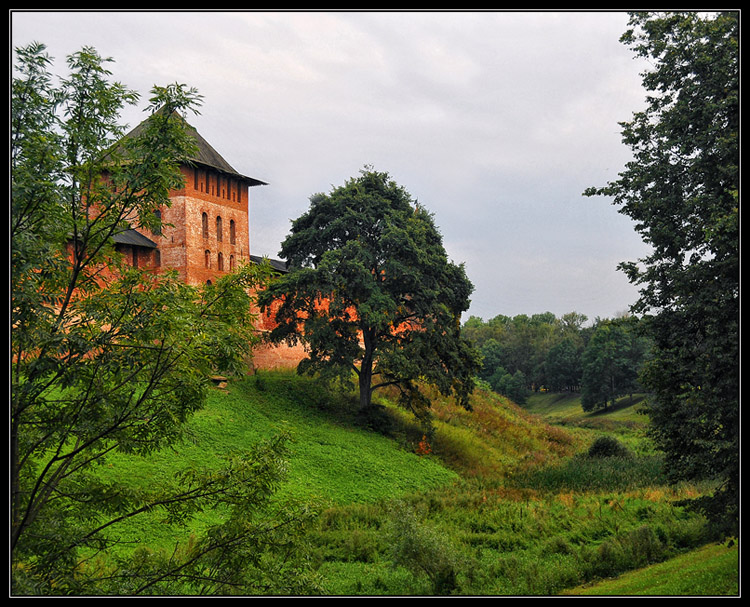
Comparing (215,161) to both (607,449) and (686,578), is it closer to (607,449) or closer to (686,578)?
(607,449)

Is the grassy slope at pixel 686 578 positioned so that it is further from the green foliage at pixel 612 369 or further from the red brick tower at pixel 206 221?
the green foliage at pixel 612 369

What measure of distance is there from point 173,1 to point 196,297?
3939 mm

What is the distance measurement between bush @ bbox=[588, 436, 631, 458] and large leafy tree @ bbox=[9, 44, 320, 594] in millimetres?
25291

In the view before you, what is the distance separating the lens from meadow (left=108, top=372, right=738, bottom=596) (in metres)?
14.1

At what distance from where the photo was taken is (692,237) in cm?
1289

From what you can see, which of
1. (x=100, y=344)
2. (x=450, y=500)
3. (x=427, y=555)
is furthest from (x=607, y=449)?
(x=100, y=344)

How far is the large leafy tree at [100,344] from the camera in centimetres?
815

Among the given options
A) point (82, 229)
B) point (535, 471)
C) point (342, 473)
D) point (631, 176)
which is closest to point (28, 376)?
point (82, 229)

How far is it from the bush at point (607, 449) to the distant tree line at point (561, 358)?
2251 cm

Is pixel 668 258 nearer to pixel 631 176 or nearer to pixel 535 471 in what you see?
pixel 631 176

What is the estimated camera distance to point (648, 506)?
65.7 ft

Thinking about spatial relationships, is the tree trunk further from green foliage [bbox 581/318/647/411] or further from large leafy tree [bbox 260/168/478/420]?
green foliage [bbox 581/318/647/411]

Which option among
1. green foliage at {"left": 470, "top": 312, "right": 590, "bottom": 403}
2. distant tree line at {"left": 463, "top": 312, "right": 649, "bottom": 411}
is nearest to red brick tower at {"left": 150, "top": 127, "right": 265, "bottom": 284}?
distant tree line at {"left": 463, "top": 312, "right": 649, "bottom": 411}

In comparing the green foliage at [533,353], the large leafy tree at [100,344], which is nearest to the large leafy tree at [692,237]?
the large leafy tree at [100,344]
